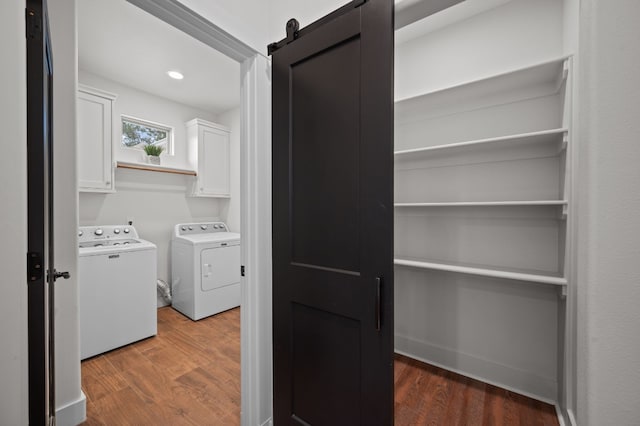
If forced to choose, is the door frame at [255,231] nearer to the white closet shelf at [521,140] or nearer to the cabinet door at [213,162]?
the white closet shelf at [521,140]

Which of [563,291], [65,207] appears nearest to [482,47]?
[563,291]

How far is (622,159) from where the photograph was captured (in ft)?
2.19

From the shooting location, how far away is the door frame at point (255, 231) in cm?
142

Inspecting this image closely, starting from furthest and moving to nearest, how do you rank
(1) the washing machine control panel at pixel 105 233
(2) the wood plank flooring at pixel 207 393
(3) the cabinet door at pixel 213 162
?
(3) the cabinet door at pixel 213 162, (1) the washing machine control panel at pixel 105 233, (2) the wood plank flooring at pixel 207 393

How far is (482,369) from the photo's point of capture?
78.8 inches

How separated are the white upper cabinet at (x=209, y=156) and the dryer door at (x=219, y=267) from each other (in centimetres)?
95

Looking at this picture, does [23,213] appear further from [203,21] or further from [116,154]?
[116,154]

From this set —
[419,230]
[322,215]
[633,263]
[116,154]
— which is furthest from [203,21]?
[116,154]

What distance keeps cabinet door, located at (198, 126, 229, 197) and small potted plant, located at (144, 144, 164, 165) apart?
48 cm

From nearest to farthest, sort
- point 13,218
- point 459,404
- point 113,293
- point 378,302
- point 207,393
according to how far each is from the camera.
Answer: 1. point 13,218
2. point 378,302
3. point 459,404
4. point 207,393
5. point 113,293

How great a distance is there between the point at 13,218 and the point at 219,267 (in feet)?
8.98

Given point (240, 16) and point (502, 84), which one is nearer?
point (240, 16)

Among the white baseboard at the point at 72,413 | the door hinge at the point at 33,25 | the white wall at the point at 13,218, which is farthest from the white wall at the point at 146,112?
the white wall at the point at 13,218

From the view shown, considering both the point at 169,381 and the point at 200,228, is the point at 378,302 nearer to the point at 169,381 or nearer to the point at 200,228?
the point at 169,381
